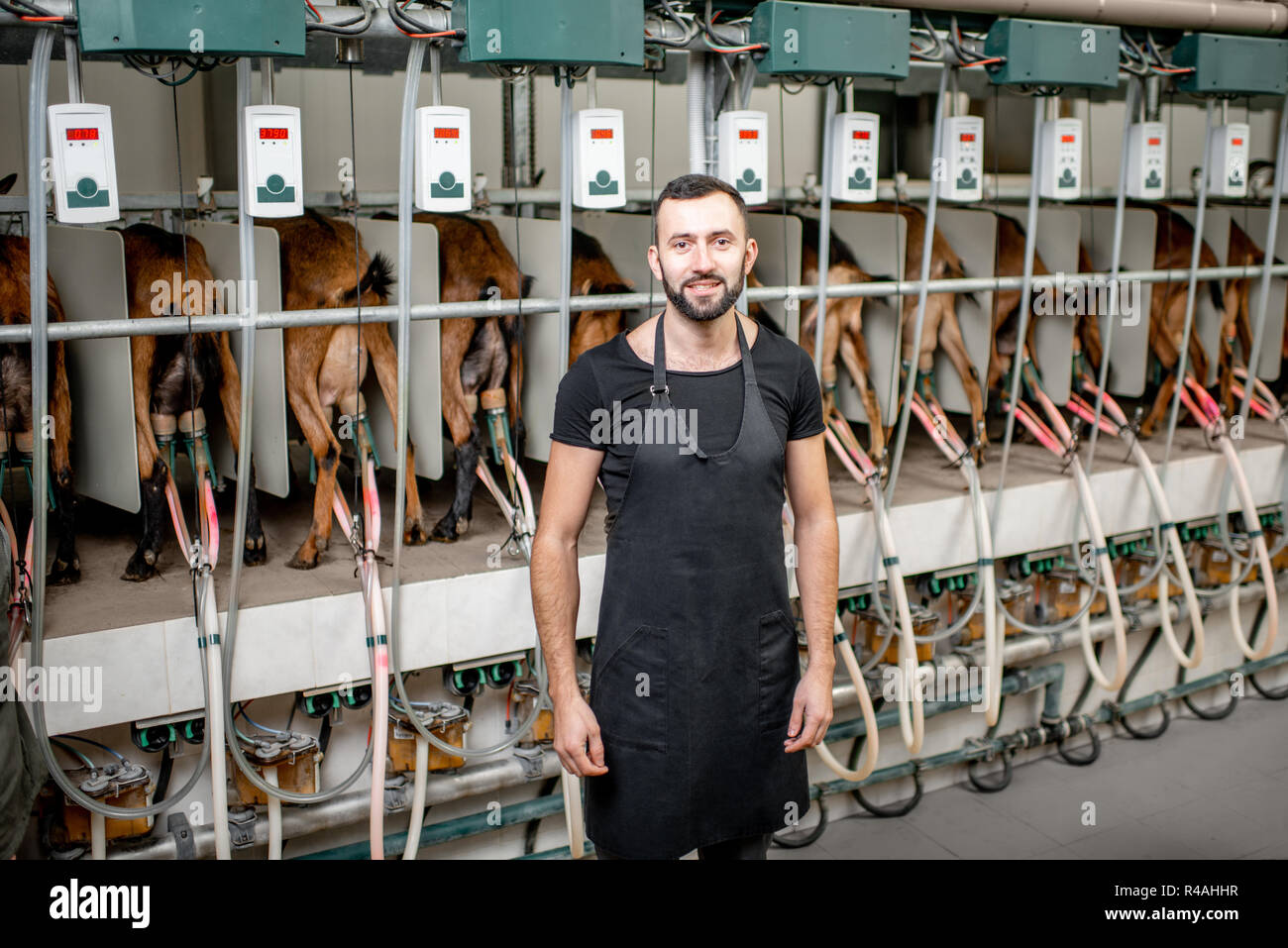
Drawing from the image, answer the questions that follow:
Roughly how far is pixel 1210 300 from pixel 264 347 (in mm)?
3161

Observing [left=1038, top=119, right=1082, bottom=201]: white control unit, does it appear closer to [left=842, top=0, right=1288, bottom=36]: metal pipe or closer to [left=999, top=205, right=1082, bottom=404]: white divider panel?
[left=842, top=0, right=1288, bottom=36]: metal pipe

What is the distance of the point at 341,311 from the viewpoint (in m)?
2.80

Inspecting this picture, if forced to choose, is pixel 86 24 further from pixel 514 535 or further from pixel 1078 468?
pixel 1078 468

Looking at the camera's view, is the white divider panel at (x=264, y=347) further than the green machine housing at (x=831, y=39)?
Yes

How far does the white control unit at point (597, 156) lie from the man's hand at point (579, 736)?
1.18 metres

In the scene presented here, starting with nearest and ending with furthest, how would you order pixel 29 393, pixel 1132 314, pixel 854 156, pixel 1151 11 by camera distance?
pixel 29 393 < pixel 854 156 < pixel 1151 11 < pixel 1132 314

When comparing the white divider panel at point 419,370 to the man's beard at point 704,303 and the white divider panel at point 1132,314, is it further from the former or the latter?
the white divider panel at point 1132,314

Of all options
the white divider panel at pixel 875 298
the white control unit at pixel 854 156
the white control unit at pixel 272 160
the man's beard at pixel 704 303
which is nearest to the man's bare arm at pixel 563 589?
the man's beard at pixel 704 303

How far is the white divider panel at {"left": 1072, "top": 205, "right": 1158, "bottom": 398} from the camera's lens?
4.23 meters

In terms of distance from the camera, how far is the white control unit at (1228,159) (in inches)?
152

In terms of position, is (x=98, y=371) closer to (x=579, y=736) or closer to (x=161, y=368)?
(x=161, y=368)

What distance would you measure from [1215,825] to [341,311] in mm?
2905

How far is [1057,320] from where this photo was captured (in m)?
4.13

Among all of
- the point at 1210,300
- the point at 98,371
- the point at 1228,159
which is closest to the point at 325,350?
the point at 98,371
